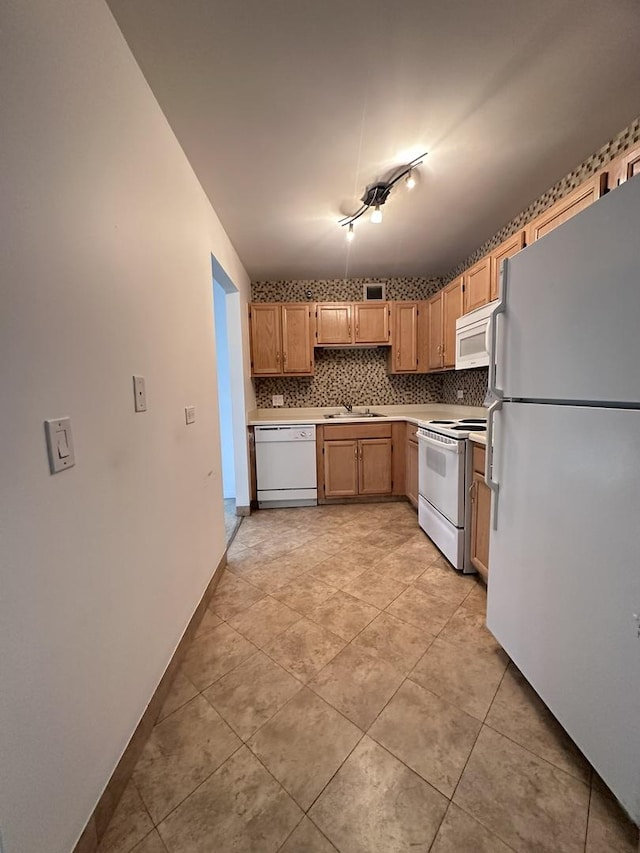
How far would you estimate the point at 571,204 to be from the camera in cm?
163

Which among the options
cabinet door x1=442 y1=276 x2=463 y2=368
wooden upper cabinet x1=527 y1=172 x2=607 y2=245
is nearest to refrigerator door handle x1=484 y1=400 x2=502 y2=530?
wooden upper cabinet x1=527 y1=172 x2=607 y2=245

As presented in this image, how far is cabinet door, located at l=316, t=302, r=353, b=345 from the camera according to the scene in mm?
3520

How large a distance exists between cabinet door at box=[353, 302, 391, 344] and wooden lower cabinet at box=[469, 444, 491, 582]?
1.97m

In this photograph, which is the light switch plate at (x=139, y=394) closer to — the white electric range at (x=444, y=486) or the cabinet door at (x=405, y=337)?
the white electric range at (x=444, y=486)

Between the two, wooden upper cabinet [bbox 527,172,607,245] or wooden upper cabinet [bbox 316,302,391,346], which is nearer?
wooden upper cabinet [bbox 527,172,607,245]

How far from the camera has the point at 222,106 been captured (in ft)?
4.61

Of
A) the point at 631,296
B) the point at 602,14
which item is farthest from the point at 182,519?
→ the point at 602,14

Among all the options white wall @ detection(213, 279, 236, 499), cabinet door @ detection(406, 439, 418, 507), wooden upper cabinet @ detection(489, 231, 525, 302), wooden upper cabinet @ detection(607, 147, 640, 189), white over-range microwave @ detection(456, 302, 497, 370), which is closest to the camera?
wooden upper cabinet @ detection(607, 147, 640, 189)

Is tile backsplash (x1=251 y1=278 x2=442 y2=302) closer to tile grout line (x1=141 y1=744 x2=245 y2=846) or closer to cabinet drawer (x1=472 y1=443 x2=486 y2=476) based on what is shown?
cabinet drawer (x1=472 y1=443 x2=486 y2=476)

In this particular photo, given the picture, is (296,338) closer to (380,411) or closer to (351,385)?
(351,385)

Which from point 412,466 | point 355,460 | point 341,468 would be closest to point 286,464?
point 341,468

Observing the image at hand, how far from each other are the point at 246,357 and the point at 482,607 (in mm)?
2769

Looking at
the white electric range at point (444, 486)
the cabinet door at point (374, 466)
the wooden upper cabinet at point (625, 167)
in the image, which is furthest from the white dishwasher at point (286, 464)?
the wooden upper cabinet at point (625, 167)

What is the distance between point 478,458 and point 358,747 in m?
1.49
